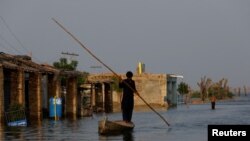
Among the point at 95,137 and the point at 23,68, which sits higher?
the point at 23,68

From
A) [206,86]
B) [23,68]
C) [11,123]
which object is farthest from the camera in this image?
[206,86]

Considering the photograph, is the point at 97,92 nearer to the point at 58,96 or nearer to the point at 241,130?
the point at 58,96

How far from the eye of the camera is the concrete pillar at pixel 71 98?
43.0 metres

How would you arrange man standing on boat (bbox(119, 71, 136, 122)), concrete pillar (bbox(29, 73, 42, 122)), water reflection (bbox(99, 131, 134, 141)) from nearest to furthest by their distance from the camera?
water reflection (bbox(99, 131, 134, 141)) → man standing on boat (bbox(119, 71, 136, 122)) → concrete pillar (bbox(29, 73, 42, 122))

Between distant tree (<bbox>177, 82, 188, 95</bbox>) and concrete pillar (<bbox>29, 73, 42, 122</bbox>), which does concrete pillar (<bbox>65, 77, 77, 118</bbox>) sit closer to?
concrete pillar (<bbox>29, 73, 42, 122</bbox>)

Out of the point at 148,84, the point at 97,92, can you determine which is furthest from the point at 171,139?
the point at 148,84

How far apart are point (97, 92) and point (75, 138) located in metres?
42.3

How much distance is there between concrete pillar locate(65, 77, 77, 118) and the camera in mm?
43000

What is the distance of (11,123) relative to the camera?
29.5 m

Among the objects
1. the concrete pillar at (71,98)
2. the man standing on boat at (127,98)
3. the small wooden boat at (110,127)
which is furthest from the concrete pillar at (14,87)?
the small wooden boat at (110,127)

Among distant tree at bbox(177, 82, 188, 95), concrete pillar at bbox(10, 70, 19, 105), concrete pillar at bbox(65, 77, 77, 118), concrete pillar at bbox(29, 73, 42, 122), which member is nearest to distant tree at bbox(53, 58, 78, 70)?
concrete pillar at bbox(65, 77, 77, 118)

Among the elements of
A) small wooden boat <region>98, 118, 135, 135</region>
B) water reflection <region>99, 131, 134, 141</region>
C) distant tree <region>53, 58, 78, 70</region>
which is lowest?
water reflection <region>99, 131, 134, 141</region>

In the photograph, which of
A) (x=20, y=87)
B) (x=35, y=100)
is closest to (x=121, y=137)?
(x=20, y=87)

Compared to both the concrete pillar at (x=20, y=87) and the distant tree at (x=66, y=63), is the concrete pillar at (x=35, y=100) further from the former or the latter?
the distant tree at (x=66, y=63)
